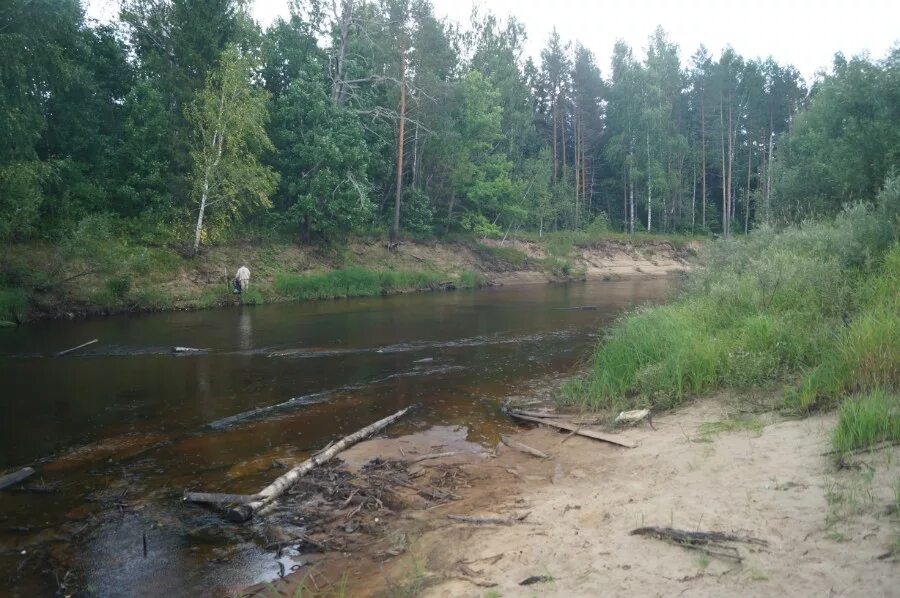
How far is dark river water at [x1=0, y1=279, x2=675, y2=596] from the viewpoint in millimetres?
6117

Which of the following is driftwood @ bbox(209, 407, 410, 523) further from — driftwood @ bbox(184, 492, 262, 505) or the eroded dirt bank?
the eroded dirt bank

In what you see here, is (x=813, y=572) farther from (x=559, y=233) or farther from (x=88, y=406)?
(x=559, y=233)

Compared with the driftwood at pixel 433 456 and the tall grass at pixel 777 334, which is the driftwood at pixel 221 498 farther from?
the tall grass at pixel 777 334

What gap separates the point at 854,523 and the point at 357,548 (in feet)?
14.3

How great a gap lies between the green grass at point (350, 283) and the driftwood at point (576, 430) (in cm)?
2368

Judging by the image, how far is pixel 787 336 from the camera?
968cm

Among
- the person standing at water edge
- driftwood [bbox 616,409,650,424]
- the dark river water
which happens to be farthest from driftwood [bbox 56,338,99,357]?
driftwood [bbox 616,409,650,424]

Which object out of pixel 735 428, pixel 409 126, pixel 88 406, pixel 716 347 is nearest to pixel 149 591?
pixel 735 428

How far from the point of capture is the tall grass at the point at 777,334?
7.86 meters

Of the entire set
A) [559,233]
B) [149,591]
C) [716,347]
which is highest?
[559,233]

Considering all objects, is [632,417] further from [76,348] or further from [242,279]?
[242,279]

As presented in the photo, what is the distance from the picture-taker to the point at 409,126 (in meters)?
46.0

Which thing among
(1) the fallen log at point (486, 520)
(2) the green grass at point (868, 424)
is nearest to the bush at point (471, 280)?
(1) the fallen log at point (486, 520)

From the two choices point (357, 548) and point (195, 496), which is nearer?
point (357, 548)
